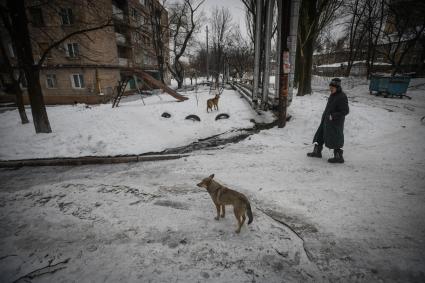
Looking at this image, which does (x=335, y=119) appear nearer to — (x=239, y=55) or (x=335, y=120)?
(x=335, y=120)

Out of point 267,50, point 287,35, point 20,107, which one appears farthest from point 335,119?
point 20,107

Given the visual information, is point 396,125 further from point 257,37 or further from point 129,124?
point 129,124

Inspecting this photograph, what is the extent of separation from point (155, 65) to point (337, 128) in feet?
A: 128

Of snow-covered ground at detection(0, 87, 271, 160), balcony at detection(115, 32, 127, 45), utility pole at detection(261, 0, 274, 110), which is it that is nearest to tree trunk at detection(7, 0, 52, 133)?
snow-covered ground at detection(0, 87, 271, 160)

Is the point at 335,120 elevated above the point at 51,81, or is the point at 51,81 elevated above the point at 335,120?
the point at 51,81

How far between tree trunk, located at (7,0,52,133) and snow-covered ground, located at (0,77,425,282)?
2.90 m

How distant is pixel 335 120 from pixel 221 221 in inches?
136

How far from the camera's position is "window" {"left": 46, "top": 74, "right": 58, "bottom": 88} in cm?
2246

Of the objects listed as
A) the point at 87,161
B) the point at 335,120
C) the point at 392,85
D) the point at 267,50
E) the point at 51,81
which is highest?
the point at 267,50

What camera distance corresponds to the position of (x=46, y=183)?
4746 mm

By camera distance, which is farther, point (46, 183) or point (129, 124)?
point (129, 124)

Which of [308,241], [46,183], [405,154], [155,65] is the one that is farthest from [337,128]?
[155,65]

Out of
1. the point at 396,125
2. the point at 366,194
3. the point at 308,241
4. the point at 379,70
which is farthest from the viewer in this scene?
the point at 379,70

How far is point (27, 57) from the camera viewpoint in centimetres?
735
